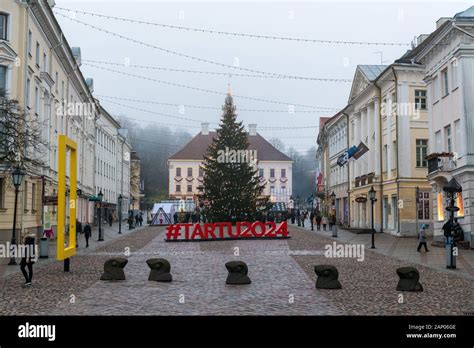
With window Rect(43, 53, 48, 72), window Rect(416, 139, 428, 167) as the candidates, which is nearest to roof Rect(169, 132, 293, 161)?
window Rect(416, 139, 428, 167)

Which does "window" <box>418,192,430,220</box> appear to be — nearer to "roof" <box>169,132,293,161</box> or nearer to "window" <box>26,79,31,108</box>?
"window" <box>26,79,31,108</box>

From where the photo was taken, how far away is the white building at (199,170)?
111 meters

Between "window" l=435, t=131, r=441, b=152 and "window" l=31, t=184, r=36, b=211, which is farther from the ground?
"window" l=435, t=131, r=441, b=152

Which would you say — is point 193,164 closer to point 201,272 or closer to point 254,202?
point 254,202

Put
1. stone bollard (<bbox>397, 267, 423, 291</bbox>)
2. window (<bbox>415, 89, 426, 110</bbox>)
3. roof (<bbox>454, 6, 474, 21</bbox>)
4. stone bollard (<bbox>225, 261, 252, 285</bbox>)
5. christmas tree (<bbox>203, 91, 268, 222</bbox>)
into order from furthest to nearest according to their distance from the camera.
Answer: christmas tree (<bbox>203, 91, 268, 222</bbox>), window (<bbox>415, 89, 426, 110</bbox>), roof (<bbox>454, 6, 474, 21</bbox>), stone bollard (<bbox>225, 261, 252, 285</bbox>), stone bollard (<bbox>397, 267, 423, 291</bbox>)

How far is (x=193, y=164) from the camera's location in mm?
111125

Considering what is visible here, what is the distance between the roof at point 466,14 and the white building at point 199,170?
80581mm

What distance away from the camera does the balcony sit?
30.9 m

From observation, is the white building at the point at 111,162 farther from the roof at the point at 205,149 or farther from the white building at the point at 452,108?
the white building at the point at 452,108

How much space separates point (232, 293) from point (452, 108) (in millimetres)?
21435

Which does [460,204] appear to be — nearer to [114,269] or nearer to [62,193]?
[114,269]

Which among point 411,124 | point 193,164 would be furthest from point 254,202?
point 193,164

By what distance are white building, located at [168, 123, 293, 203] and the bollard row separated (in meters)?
92.5
